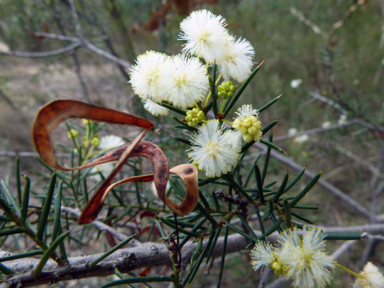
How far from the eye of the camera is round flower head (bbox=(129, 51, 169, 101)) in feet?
1.76

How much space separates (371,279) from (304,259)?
0.95 feet

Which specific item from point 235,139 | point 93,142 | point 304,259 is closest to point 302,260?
point 304,259

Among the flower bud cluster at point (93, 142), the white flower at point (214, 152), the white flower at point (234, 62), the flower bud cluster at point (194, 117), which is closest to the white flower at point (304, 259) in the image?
the white flower at point (214, 152)

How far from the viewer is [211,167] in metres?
0.50

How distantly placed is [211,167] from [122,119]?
227mm

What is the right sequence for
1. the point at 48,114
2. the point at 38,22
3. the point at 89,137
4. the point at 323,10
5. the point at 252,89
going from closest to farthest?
the point at 48,114 < the point at 89,137 < the point at 38,22 < the point at 252,89 < the point at 323,10

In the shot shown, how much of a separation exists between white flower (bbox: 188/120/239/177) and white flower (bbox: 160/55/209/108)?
8 centimetres

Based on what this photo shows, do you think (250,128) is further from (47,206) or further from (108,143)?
(108,143)

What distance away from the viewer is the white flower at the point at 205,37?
1.88 ft

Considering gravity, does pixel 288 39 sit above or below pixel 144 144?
above

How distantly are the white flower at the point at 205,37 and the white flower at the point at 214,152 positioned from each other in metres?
0.19

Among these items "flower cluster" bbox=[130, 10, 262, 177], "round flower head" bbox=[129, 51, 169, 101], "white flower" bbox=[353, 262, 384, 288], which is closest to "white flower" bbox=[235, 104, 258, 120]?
"flower cluster" bbox=[130, 10, 262, 177]

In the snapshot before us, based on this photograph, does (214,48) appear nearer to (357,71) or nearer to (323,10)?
(357,71)

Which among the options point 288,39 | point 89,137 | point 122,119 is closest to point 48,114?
point 122,119
